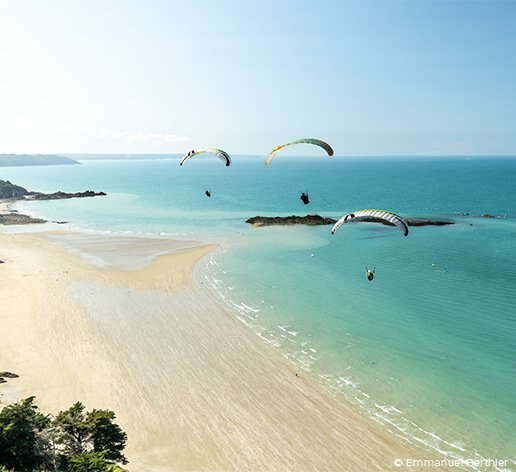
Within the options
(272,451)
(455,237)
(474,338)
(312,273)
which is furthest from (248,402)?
(455,237)

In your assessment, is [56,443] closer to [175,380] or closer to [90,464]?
[90,464]

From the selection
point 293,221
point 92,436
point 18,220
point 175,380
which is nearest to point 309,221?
point 293,221

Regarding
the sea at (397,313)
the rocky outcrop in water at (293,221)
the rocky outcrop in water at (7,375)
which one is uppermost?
the rocky outcrop in water at (293,221)

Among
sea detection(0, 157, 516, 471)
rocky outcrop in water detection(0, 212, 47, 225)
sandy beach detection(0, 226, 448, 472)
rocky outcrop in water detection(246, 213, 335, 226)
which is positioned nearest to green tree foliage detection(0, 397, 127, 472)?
sandy beach detection(0, 226, 448, 472)

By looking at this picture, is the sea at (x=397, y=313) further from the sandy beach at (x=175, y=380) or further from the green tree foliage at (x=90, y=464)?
the green tree foliage at (x=90, y=464)

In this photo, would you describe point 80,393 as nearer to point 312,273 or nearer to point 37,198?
point 312,273

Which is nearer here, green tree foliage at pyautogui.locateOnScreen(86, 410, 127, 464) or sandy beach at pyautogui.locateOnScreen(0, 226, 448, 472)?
green tree foliage at pyautogui.locateOnScreen(86, 410, 127, 464)

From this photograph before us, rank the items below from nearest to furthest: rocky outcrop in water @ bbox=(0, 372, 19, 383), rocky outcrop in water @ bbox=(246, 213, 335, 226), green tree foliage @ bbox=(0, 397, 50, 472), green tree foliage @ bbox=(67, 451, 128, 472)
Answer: green tree foliage @ bbox=(67, 451, 128, 472)
green tree foliage @ bbox=(0, 397, 50, 472)
rocky outcrop in water @ bbox=(0, 372, 19, 383)
rocky outcrop in water @ bbox=(246, 213, 335, 226)

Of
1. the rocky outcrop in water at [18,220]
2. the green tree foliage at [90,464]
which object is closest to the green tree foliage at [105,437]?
the green tree foliage at [90,464]

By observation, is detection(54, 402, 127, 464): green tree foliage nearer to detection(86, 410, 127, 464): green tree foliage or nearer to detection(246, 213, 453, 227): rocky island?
detection(86, 410, 127, 464): green tree foliage

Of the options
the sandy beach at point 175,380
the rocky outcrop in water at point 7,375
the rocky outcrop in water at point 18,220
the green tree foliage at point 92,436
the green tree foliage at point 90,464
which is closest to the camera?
the green tree foliage at point 90,464
